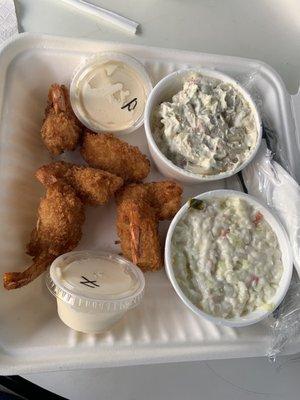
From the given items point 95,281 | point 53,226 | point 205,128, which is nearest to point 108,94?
point 205,128

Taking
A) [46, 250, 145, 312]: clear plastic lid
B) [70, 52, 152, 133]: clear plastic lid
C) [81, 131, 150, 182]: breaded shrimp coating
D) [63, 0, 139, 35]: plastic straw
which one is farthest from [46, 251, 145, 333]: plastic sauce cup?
[63, 0, 139, 35]: plastic straw

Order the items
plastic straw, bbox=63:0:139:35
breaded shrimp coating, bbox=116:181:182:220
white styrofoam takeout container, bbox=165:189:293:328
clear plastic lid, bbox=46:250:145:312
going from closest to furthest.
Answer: clear plastic lid, bbox=46:250:145:312 → white styrofoam takeout container, bbox=165:189:293:328 → breaded shrimp coating, bbox=116:181:182:220 → plastic straw, bbox=63:0:139:35

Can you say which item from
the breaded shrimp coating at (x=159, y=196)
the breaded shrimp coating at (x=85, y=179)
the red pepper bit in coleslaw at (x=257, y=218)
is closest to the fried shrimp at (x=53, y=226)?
the breaded shrimp coating at (x=85, y=179)

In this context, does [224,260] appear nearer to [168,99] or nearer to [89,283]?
[89,283]

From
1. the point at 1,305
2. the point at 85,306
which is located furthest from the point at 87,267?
the point at 1,305

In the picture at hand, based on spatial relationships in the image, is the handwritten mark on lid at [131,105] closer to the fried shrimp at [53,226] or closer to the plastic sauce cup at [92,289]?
the fried shrimp at [53,226]

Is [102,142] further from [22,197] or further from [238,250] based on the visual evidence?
[238,250]

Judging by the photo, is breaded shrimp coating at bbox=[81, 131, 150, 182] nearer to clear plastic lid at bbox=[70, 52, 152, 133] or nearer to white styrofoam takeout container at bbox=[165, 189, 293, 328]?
clear plastic lid at bbox=[70, 52, 152, 133]
